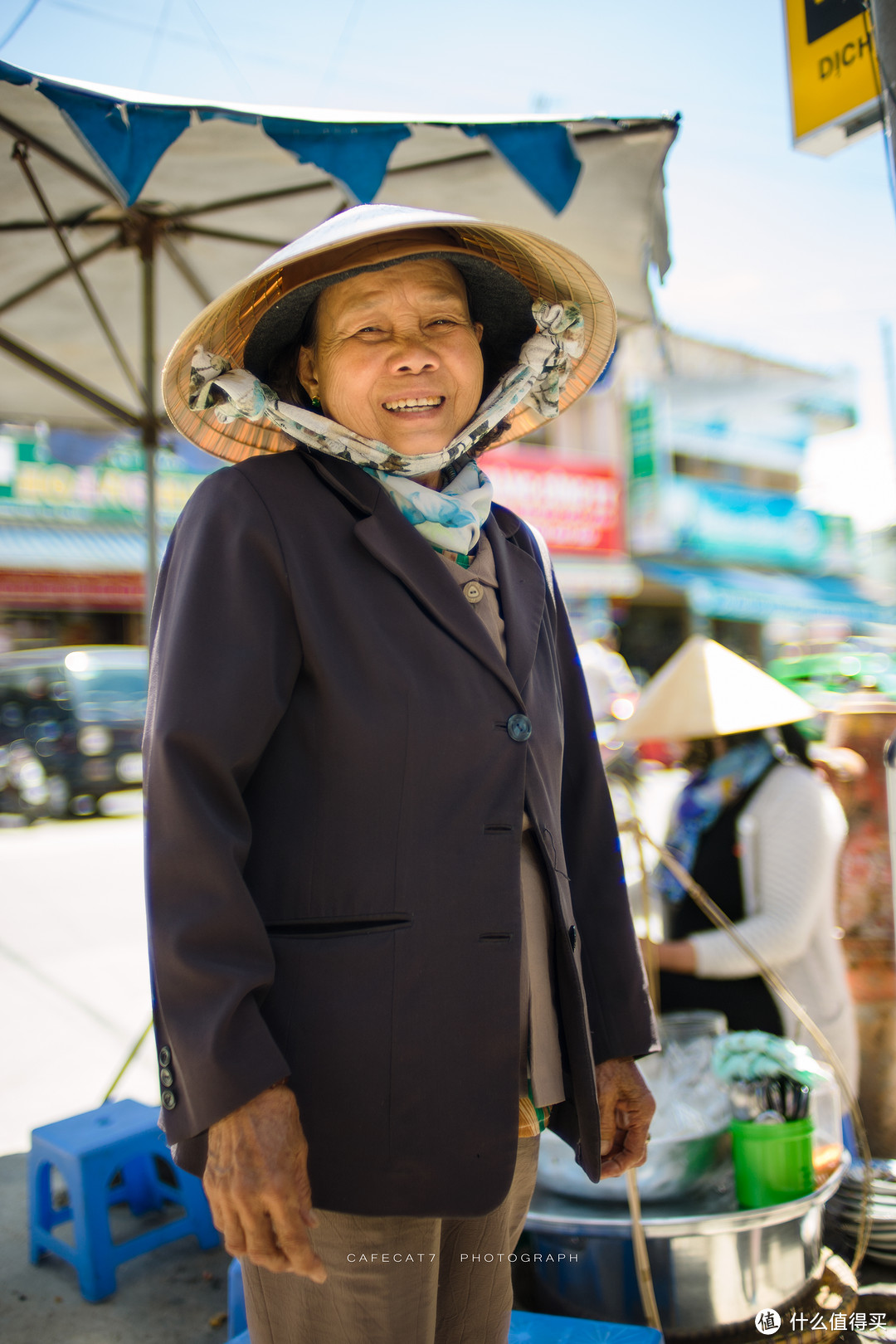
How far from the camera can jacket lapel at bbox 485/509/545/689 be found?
1.22 metres

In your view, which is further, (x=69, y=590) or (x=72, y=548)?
A: (x=69, y=590)

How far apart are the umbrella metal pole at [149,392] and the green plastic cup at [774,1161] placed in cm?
208

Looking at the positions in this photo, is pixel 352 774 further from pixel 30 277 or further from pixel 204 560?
pixel 30 277

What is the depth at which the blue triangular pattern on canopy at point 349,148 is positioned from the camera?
2125 mm

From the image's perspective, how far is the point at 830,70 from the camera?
196 cm

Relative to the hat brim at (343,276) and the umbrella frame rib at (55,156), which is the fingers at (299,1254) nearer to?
the hat brim at (343,276)

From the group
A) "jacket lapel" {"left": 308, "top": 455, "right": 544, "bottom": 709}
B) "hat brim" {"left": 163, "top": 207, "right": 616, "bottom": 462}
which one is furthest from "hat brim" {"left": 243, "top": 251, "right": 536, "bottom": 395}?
"jacket lapel" {"left": 308, "top": 455, "right": 544, "bottom": 709}

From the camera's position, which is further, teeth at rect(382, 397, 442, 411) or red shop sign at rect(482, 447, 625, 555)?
red shop sign at rect(482, 447, 625, 555)

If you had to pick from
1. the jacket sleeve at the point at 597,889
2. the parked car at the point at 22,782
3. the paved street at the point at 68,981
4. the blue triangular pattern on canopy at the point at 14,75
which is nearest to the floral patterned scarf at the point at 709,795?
the jacket sleeve at the point at 597,889

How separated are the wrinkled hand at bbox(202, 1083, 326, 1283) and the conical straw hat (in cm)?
203

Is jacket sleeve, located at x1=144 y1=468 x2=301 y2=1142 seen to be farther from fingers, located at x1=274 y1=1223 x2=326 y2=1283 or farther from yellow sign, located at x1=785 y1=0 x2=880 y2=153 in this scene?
yellow sign, located at x1=785 y1=0 x2=880 y2=153

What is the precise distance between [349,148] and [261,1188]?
6.89 ft

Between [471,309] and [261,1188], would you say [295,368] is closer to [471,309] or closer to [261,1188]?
[471,309]

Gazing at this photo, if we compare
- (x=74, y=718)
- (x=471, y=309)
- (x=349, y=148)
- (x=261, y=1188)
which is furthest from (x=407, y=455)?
(x=74, y=718)
